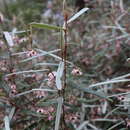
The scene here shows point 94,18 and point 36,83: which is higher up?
point 94,18

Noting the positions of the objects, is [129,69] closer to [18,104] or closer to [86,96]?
[86,96]

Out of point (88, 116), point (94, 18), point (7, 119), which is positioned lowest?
point (88, 116)

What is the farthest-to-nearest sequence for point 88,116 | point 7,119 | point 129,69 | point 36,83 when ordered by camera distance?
1. point 129,69
2. point 88,116
3. point 36,83
4. point 7,119

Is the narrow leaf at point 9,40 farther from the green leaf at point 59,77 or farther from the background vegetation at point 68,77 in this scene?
the green leaf at point 59,77

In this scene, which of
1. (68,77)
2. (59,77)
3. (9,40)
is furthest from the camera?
(68,77)

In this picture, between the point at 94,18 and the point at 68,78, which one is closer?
the point at 68,78

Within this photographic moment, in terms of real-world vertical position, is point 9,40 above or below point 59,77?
above

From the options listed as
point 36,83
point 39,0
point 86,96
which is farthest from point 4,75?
point 39,0

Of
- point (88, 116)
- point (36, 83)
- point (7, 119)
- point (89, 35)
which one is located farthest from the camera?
point (89, 35)

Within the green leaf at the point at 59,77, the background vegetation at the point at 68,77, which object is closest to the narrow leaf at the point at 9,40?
the background vegetation at the point at 68,77

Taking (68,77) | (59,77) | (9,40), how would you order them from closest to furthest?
(59,77)
(9,40)
(68,77)

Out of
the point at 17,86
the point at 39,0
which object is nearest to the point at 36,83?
the point at 17,86
